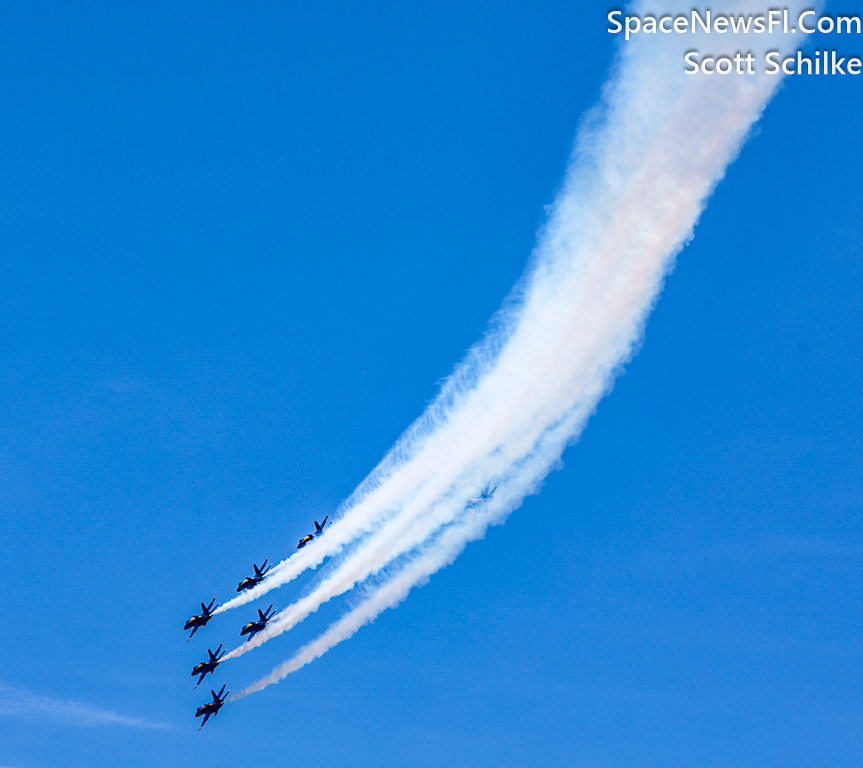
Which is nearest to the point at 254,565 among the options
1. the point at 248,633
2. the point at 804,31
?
the point at 248,633

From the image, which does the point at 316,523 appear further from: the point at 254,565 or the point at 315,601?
the point at 315,601

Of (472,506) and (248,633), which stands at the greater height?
(248,633)

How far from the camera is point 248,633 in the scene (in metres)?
58.2

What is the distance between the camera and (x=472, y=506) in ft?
149

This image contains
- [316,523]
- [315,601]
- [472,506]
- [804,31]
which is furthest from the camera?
[316,523]

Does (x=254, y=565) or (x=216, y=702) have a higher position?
(x=254, y=565)

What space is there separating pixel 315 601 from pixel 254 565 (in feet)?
33.6

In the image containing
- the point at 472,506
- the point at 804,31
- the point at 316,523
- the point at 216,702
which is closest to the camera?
the point at 804,31

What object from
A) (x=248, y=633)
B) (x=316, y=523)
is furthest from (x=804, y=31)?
(x=248, y=633)

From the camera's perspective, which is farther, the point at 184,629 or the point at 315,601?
the point at 184,629

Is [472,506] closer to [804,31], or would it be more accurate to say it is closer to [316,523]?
[316,523]

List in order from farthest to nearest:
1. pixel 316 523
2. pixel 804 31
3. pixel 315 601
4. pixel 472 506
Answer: pixel 316 523 < pixel 315 601 < pixel 472 506 < pixel 804 31

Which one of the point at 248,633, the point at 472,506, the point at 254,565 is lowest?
the point at 472,506

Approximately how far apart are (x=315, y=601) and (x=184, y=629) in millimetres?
13655
